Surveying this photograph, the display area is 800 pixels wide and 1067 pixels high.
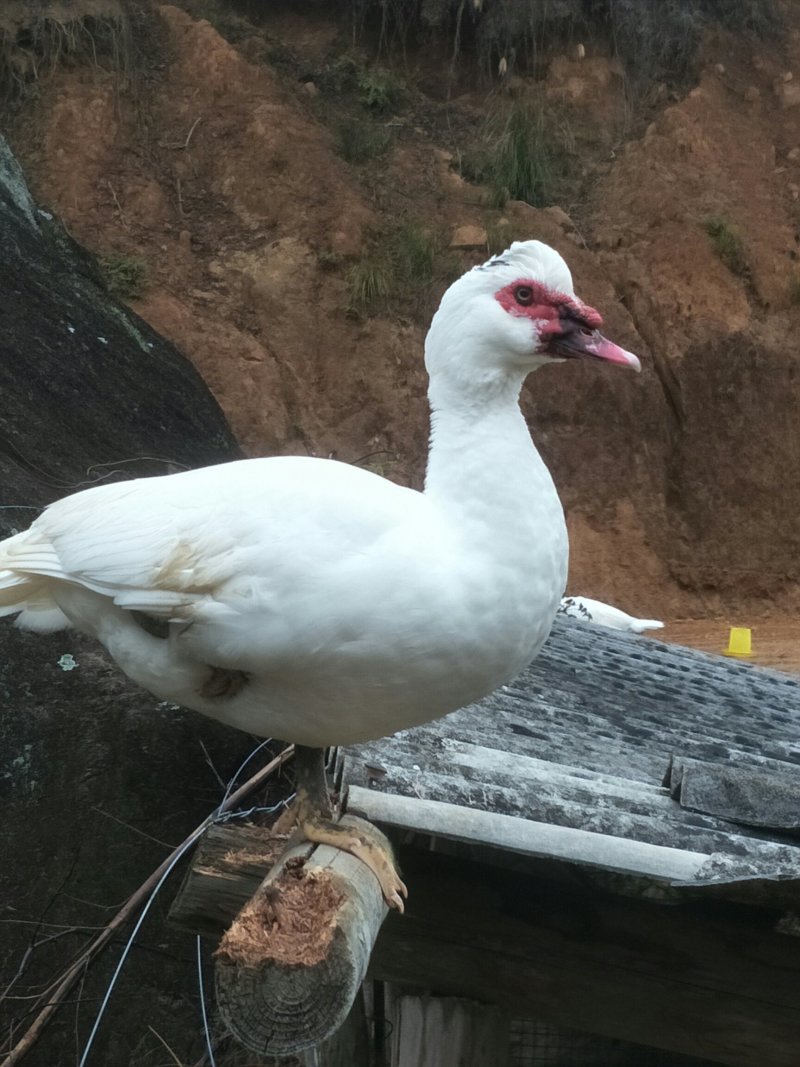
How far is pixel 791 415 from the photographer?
10859 millimetres

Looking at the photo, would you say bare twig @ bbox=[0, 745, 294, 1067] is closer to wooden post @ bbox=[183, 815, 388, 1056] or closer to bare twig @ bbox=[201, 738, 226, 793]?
bare twig @ bbox=[201, 738, 226, 793]

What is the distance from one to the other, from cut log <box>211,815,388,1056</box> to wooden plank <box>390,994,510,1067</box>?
70 centimetres

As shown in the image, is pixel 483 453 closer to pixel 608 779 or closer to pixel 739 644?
pixel 608 779

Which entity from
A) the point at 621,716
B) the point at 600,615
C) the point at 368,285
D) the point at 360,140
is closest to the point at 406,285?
the point at 368,285

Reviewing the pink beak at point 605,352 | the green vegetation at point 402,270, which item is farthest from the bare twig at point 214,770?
the green vegetation at point 402,270

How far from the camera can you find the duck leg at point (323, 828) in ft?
6.76

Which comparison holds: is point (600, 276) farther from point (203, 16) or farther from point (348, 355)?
point (203, 16)

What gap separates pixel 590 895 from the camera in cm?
208

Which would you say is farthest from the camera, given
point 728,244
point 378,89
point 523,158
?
point 378,89

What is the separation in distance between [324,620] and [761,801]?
3.72 ft

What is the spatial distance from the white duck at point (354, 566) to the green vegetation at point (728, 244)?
947cm

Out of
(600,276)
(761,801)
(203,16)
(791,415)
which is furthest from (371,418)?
(761,801)

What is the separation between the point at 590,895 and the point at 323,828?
21.1 inches

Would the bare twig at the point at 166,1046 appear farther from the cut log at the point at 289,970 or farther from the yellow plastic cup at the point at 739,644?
the yellow plastic cup at the point at 739,644
